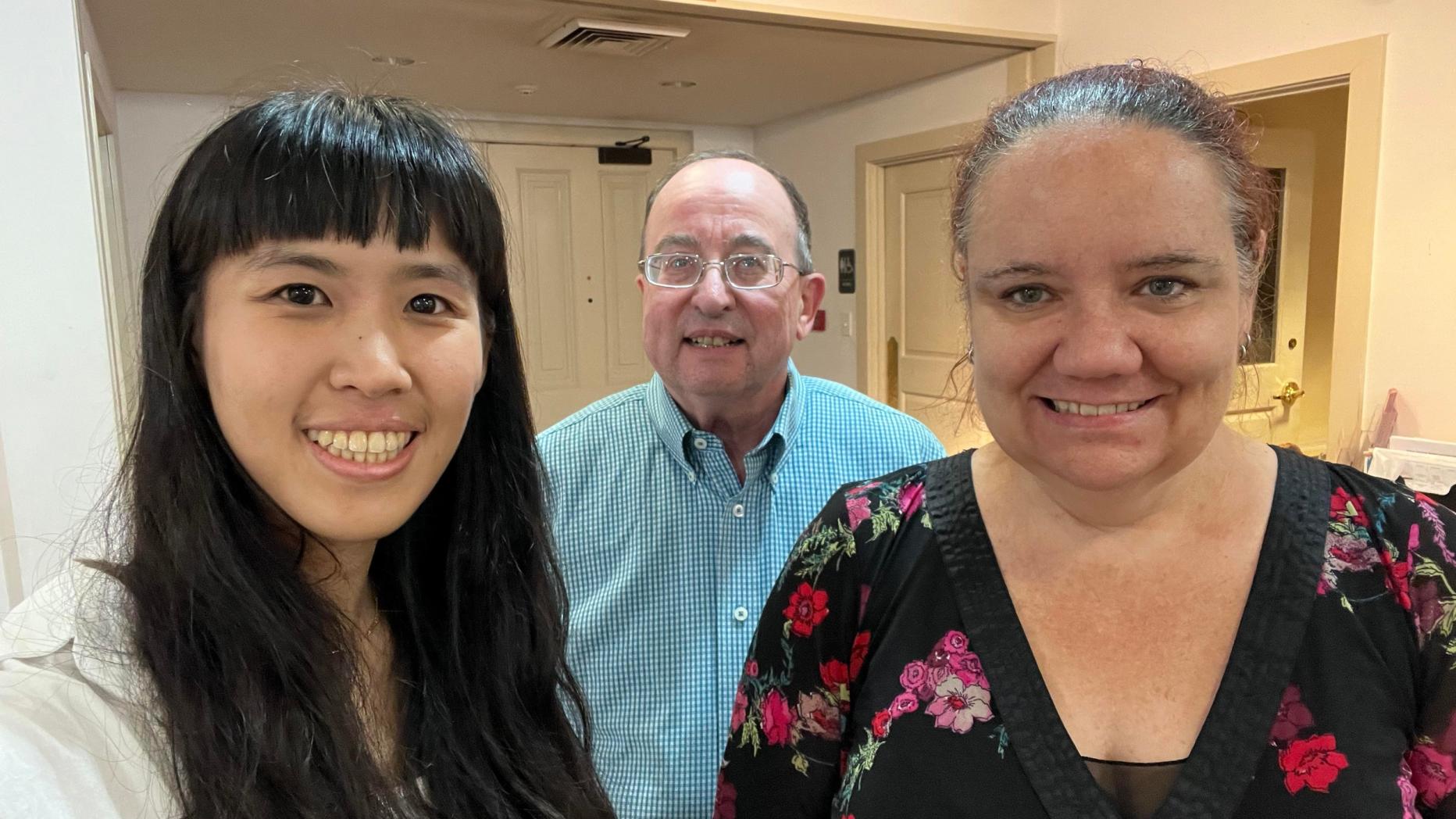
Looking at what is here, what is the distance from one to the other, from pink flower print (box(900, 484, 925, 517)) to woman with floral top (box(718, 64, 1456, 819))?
0.10ft

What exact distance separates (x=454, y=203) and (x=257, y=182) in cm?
16

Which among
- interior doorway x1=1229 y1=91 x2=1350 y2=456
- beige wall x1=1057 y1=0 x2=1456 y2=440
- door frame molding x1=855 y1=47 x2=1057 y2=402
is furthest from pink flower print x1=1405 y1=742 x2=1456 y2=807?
door frame molding x1=855 y1=47 x2=1057 y2=402

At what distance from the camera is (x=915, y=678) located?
92 centimetres

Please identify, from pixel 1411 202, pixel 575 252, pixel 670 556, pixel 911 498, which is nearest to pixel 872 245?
pixel 575 252

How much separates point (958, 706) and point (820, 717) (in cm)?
16

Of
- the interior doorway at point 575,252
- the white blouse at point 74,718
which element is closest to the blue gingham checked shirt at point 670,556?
the white blouse at point 74,718

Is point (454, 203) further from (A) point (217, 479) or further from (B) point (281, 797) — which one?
(B) point (281, 797)

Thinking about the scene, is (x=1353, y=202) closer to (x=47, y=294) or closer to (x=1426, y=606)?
(x=1426, y=606)

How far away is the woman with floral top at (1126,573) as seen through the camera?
2.66 feet

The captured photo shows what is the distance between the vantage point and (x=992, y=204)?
0.87 m

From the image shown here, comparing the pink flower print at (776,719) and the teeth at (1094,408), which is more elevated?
the teeth at (1094,408)

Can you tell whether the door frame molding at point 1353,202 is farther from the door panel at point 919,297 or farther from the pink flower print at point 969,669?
the pink flower print at point 969,669

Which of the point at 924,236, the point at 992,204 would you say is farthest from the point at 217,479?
the point at 924,236

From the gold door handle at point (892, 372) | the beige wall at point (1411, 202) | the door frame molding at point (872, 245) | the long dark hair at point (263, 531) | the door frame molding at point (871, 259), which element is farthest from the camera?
the gold door handle at point (892, 372)
